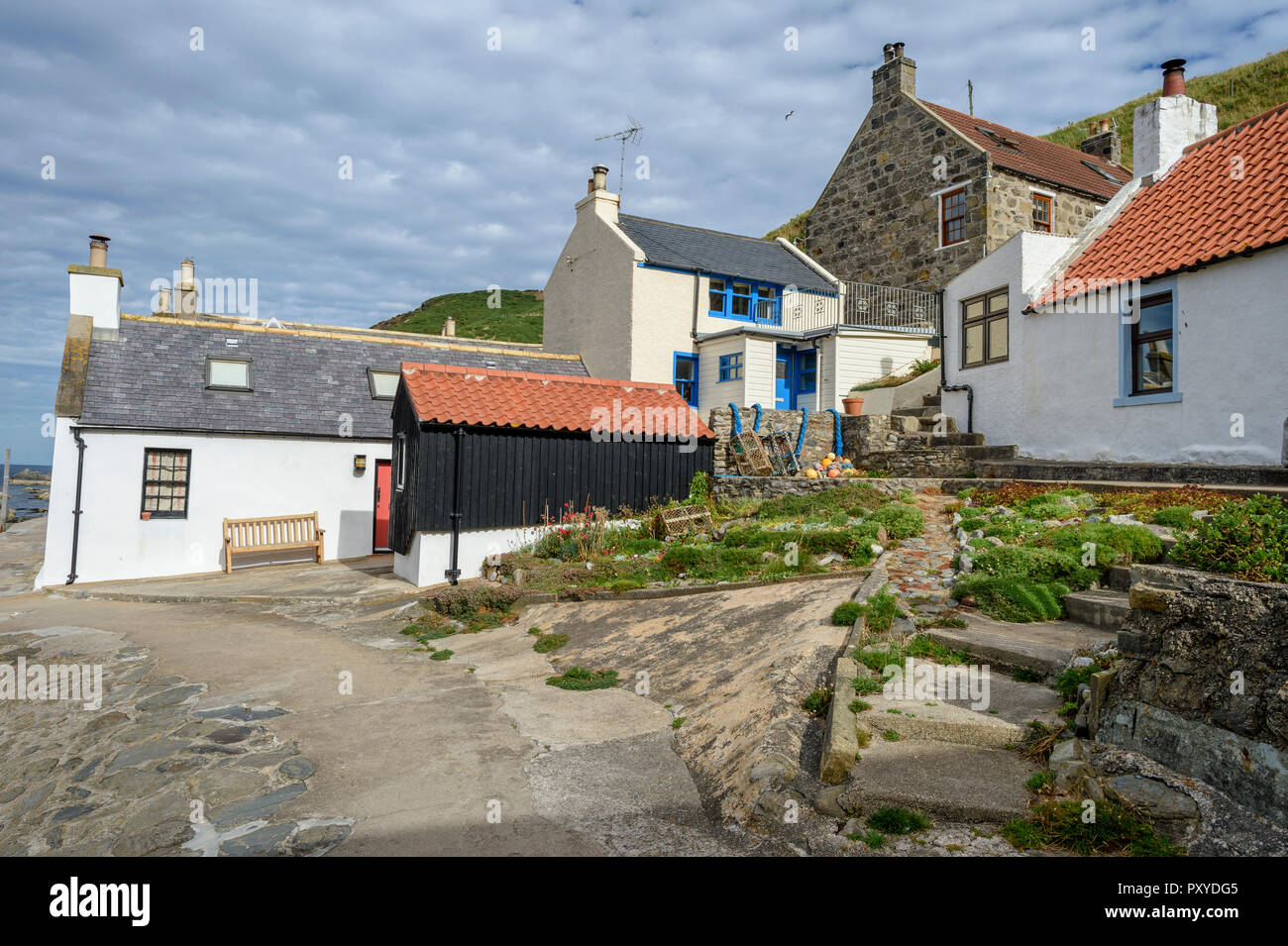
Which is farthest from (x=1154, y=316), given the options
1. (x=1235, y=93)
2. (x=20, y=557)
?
(x=1235, y=93)

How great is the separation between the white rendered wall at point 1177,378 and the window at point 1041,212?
994cm

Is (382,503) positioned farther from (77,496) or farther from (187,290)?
(187,290)

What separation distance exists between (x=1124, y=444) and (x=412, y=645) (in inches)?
489

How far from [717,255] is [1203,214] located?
55.6 feet

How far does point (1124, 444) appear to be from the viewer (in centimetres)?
1258

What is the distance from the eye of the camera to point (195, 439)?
18.7 m

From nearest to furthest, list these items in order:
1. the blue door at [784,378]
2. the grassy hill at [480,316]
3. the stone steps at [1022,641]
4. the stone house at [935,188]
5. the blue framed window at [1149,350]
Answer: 1. the stone steps at [1022,641]
2. the blue framed window at [1149,350]
3. the stone house at [935,188]
4. the blue door at [784,378]
5. the grassy hill at [480,316]

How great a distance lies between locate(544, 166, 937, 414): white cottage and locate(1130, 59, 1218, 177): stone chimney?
947 centimetres

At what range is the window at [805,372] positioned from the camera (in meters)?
25.3

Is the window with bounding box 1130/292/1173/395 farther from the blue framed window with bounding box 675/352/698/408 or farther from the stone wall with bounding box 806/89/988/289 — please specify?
the blue framed window with bounding box 675/352/698/408

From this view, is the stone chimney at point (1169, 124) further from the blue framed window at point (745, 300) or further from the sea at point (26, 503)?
the sea at point (26, 503)

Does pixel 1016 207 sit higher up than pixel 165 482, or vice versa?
pixel 1016 207

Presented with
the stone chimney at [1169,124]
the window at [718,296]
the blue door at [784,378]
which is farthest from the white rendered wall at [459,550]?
the stone chimney at [1169,124]
